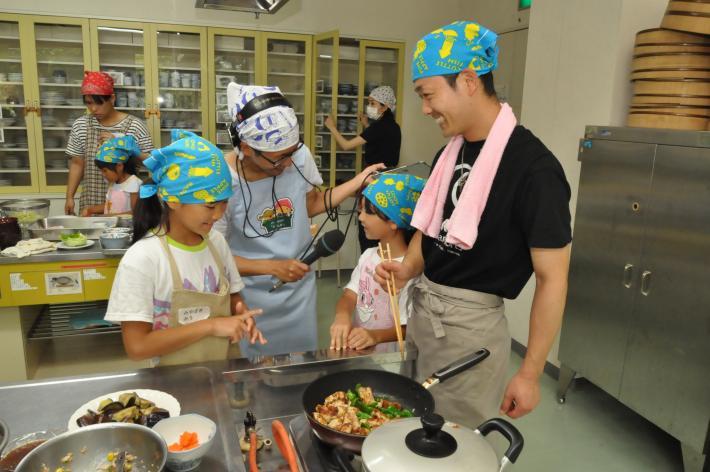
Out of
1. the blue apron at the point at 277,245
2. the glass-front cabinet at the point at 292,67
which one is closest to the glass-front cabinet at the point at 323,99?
the glass-front cabinet at the point at 292,67

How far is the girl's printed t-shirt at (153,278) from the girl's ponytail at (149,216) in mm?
40

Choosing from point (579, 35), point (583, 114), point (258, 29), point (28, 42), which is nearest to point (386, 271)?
point (583, 114)

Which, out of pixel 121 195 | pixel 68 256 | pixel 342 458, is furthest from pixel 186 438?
pixel 121 195

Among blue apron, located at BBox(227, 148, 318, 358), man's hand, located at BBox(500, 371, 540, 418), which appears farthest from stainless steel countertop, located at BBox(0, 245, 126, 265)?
man's hand, located at BBox(500, 371, 540, 418)

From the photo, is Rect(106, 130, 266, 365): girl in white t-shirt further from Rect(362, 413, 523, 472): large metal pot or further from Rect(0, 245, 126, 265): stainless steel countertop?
Rect(0, 245, 126, 265): stainless steel countertop

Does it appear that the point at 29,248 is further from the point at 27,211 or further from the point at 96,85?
the point at 96,85

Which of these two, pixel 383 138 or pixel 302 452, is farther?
pixel 383 138

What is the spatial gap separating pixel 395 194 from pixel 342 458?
981 mm

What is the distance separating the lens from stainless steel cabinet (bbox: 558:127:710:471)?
2.17 meters

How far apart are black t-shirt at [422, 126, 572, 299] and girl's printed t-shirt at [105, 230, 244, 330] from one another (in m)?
0.66

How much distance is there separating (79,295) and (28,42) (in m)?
3.07

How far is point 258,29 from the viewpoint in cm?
492

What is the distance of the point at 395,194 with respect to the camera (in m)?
1.67

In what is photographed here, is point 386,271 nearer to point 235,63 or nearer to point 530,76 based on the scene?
point 530,76
